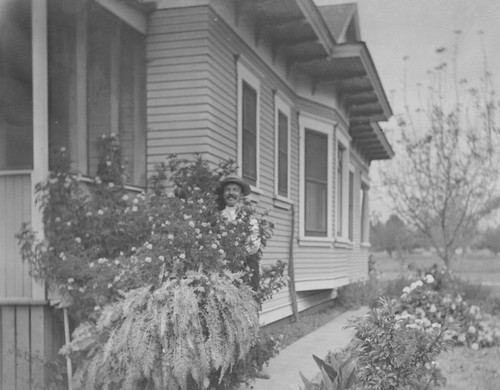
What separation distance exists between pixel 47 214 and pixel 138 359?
5.17ft

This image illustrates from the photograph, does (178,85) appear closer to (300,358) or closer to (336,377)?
(300,358)

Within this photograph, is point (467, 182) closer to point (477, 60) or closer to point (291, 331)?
point (477, 60)

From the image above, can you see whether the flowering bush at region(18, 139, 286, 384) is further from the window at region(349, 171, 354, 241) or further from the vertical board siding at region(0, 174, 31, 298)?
the window at region(349, 171, 354, 241)

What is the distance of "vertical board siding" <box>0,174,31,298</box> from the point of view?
540 cm

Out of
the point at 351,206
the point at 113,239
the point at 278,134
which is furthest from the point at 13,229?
the point at 351,206

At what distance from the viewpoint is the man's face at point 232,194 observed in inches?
263

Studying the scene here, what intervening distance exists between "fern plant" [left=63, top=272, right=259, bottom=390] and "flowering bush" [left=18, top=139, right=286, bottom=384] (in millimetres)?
33

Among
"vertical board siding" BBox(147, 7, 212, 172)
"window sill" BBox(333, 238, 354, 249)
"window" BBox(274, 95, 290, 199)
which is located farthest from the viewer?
"window sill" BBox(333, 238, 354, 249)

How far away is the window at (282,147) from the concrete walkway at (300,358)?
7.60 feet

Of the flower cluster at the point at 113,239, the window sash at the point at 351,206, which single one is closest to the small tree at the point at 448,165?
the window sash at the point at 351,206

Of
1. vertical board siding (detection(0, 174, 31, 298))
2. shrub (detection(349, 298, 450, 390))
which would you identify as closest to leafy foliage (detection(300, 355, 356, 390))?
shrub (detection(349, 298, 450, 390))

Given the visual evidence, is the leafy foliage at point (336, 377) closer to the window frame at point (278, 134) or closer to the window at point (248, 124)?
the window at point (248, 124)

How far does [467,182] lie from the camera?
1586 centimetres

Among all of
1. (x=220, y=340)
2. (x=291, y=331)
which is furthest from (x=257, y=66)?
(x=220, y=340)
